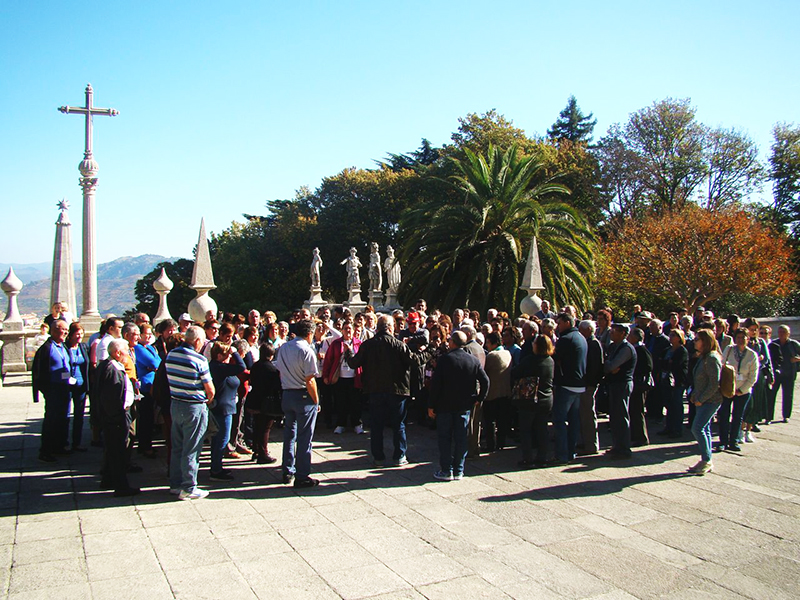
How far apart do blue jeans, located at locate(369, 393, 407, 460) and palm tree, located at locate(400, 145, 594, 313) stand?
10.6 meters

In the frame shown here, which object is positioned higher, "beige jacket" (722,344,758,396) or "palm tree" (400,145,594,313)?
"palm tree" (400,145,594,313)

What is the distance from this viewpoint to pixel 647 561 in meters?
4.78

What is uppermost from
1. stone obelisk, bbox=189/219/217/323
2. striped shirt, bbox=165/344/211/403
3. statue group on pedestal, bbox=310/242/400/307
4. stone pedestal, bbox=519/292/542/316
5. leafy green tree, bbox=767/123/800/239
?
leafy green tree, bbox=767/123/800/239

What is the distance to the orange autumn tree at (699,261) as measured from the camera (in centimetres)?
2412

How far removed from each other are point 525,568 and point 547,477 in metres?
2.52

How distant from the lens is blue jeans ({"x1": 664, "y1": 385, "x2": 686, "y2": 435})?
29.0ft

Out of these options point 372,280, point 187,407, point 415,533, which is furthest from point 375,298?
point 415,533

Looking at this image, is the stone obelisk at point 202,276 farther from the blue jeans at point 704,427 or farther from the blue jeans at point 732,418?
the blue jeans at point 732,418

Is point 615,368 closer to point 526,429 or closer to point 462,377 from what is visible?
point 526,429

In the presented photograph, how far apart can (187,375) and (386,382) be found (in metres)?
2.35

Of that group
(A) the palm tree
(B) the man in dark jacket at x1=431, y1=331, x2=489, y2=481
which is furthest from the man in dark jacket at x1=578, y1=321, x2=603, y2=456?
(A) the palm tree

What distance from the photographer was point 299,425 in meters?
6.68

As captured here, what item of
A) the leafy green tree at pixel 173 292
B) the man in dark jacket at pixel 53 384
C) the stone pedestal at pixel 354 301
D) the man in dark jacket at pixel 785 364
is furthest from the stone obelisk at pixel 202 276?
the leafy green tree at pixel 173 292

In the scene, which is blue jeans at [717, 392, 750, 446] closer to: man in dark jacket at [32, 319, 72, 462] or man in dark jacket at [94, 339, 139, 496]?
man in dark jacket at [94, 339, 139, 496]
